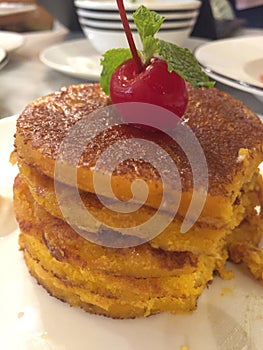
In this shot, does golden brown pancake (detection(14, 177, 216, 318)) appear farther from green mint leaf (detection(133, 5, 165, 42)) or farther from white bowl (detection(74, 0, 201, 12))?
white bowl (detection(74, 0, 201, 12))

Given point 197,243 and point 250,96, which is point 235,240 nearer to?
point 197,243

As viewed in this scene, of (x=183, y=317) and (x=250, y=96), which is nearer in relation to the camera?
(x=183, y=317)

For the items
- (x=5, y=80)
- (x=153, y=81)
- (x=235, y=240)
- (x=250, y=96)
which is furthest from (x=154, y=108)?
(x=5, y=80)

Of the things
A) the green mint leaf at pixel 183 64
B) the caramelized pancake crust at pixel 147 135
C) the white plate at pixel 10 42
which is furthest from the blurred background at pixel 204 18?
the green mint leaf at pixel 183 64

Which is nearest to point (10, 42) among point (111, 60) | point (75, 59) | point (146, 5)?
point (75, 59)

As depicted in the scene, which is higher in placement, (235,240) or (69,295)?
(69,295)

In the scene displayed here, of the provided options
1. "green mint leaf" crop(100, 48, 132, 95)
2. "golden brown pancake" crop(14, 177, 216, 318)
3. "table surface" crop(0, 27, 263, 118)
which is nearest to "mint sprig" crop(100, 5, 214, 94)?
"green mint leaf" crop(100, 48, 132, 95)

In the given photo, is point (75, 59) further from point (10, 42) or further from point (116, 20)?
point (10, 42)
